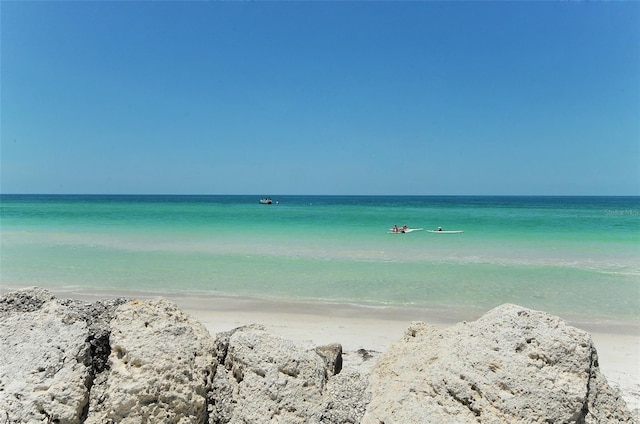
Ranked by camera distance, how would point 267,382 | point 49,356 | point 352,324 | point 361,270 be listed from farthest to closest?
point 361,270
point 352,324
point 267,382
point 49,356

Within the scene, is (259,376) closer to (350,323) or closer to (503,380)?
(503,380)

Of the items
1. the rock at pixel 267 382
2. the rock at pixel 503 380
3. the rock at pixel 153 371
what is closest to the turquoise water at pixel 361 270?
the rock at pixel 503 380

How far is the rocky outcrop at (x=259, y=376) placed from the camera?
2.43 metres

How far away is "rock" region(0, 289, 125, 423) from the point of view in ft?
7.63

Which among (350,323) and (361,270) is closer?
(350,323)

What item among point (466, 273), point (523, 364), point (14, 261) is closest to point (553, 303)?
point (466, 273)

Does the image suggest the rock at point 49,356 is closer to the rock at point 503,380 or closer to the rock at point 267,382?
the rock at point 267,382

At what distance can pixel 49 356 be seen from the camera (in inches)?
98.8

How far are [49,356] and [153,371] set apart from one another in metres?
0.61

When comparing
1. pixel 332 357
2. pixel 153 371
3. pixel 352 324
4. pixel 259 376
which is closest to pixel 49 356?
pixel 153 371

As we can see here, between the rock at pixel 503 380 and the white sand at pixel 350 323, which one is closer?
the rock at pixel 503 380

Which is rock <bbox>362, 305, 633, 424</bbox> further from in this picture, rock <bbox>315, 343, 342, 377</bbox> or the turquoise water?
the turquoise water

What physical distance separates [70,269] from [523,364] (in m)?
14.0

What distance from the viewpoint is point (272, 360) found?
274 cm
